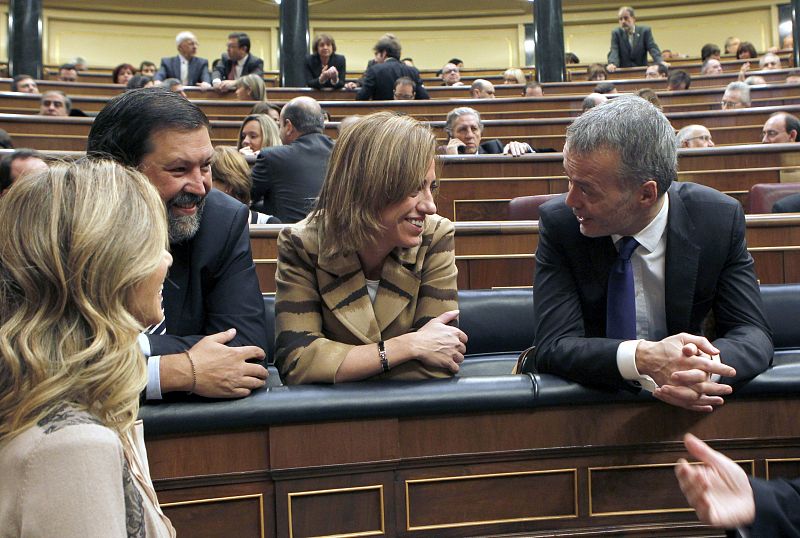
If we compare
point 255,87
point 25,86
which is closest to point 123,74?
point 25,86

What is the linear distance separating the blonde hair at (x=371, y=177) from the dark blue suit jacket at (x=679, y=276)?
30cm

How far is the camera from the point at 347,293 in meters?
1.55

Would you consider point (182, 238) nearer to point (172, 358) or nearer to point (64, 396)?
point (172, 358)

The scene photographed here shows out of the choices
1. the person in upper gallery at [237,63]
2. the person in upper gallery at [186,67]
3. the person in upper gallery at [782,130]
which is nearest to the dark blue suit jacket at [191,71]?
the person in upper gallery at [186,67]

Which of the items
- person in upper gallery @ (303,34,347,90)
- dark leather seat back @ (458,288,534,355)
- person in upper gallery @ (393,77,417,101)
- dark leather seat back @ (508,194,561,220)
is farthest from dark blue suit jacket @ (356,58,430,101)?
dark leather seat back @ (458,288,534,355)

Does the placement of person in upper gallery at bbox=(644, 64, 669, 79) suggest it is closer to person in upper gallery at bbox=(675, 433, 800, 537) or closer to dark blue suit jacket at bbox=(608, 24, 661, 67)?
dark blue suit jacket at bbox=(608, 24, 661, 67)

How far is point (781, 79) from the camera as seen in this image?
6.99 meters

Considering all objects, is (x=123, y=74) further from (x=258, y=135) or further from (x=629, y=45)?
(x=629, y=45)

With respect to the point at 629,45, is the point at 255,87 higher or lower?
lower

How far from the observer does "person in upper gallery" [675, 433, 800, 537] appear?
973mm

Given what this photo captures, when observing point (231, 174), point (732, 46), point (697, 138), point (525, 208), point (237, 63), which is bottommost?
point (525, 208)

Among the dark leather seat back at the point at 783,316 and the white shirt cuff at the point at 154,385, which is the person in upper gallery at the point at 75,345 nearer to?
the white shirt cuff at the point at 154,385

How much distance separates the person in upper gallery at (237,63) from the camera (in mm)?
7348

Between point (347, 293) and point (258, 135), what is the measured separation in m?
2.87
